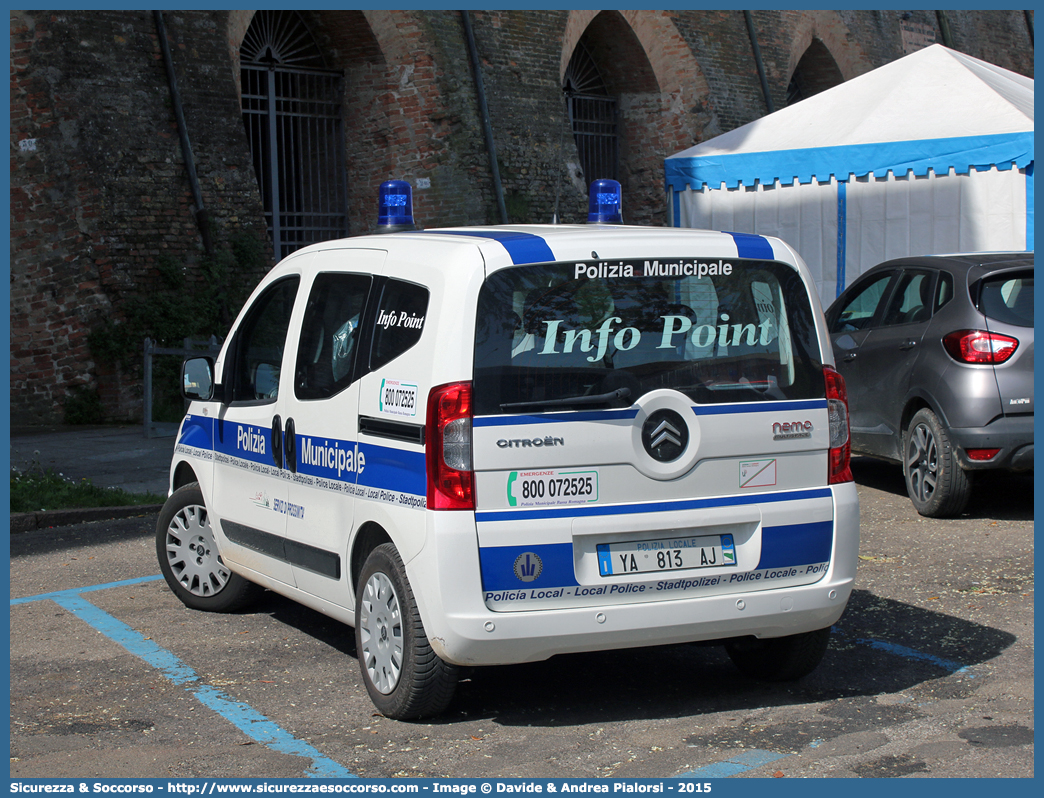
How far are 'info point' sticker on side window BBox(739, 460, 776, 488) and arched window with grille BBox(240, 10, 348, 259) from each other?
1363 centimetres

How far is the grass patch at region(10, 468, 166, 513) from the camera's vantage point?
29.5 feet

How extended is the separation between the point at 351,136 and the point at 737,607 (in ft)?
48.2

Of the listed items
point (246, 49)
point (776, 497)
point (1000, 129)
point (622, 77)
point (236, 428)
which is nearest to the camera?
point (776, 497)

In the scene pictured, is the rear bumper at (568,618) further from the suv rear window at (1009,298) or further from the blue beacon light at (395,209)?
the suv rear window at (1009,298)

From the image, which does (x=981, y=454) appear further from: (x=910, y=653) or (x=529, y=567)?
(x=529, y=567)

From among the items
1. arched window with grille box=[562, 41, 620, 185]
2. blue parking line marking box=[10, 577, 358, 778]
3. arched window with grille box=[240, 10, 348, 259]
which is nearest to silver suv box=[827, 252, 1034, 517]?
blue parking line marking box=[10, 577, 358, 778]

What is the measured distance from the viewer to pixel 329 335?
5.00 m

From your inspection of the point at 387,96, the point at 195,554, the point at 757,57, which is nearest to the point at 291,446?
the point at 195,554

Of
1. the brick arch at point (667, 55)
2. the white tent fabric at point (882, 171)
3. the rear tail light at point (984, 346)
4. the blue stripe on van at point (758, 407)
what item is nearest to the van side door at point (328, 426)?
the blue stripe on van at point (758, 407)

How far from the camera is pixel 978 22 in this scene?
2864 centimetres

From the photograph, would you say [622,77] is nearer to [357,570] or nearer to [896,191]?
[896,191]

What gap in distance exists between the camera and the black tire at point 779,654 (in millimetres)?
4766

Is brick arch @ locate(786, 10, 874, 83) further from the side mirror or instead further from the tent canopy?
the side mirror

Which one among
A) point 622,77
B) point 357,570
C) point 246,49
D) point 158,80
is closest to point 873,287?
point 357,570
